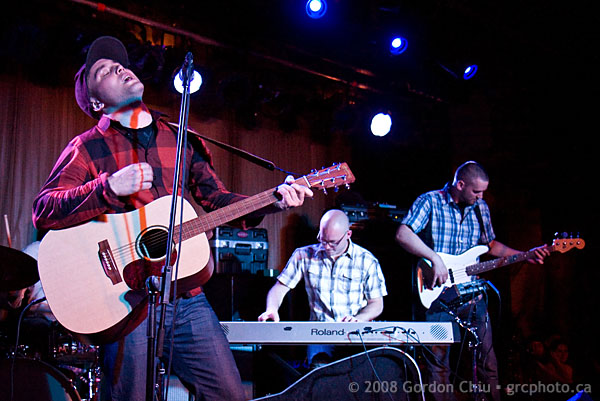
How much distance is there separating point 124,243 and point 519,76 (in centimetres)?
678

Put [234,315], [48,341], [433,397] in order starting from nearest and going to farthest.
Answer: [48,341]
[433,397]
[234,315]

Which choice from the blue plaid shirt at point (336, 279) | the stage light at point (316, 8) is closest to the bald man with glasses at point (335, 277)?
the blue plaid shirt at point (336, 279)

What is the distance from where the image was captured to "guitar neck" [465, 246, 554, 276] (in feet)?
15.8

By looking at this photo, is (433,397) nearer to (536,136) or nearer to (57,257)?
(57,257)

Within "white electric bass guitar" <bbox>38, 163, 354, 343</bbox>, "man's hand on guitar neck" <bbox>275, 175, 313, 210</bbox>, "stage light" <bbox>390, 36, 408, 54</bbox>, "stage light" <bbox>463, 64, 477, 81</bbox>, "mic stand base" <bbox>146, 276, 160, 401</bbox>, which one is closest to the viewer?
"mic stand base" <bbox>146, 276, 160, 401</bbox>

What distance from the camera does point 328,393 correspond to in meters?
2.75

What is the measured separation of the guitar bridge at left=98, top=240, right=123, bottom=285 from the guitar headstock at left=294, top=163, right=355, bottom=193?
1.02 m

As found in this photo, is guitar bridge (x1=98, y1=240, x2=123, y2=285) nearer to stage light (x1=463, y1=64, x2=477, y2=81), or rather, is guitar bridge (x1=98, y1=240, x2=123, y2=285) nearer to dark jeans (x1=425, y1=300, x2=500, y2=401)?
dark jeans (x1=425, y1=300, x2=500, y2=401)

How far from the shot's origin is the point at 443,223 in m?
5.14

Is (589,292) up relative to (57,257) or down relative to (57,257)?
down

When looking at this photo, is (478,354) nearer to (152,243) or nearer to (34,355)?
(152,243)

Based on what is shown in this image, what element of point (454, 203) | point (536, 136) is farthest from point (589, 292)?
point (454, 203)

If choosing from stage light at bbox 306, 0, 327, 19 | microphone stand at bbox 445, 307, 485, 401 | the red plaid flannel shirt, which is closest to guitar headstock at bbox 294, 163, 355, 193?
the red plaid flannel shirt

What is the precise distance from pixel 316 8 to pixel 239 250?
3072 millimetres
